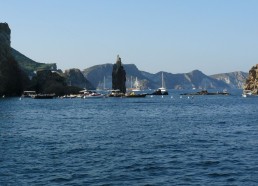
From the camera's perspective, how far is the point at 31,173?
37188 millimetres

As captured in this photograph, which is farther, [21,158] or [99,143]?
[99,143]

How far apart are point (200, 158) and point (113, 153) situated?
10112mm

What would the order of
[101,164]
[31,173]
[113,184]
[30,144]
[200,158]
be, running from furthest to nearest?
1. [30,144]
2. [200,158]
3. [101,164]
4. [31,173]
5. [113,184]

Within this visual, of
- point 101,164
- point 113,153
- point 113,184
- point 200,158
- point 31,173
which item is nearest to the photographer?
point 113,184

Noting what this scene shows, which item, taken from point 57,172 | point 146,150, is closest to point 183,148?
point 146,150

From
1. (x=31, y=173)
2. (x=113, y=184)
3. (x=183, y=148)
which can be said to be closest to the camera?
(x=113, y=184)

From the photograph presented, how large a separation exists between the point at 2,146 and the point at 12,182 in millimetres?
20654

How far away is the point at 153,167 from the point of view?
39.3 metres

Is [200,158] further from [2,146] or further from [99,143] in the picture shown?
[2,146]

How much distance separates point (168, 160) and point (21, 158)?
51.8 ft

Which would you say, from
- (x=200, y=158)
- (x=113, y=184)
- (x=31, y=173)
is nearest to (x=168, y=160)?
(x=200, y=158)

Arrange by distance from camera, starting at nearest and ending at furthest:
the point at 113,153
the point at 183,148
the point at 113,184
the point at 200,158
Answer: the point at 113,184 < the point at 200,158 < the point at 113,153 < the point at 183,148

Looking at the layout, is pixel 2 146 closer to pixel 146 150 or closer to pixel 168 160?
pixel 146 150

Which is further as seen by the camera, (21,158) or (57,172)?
(21,158)
